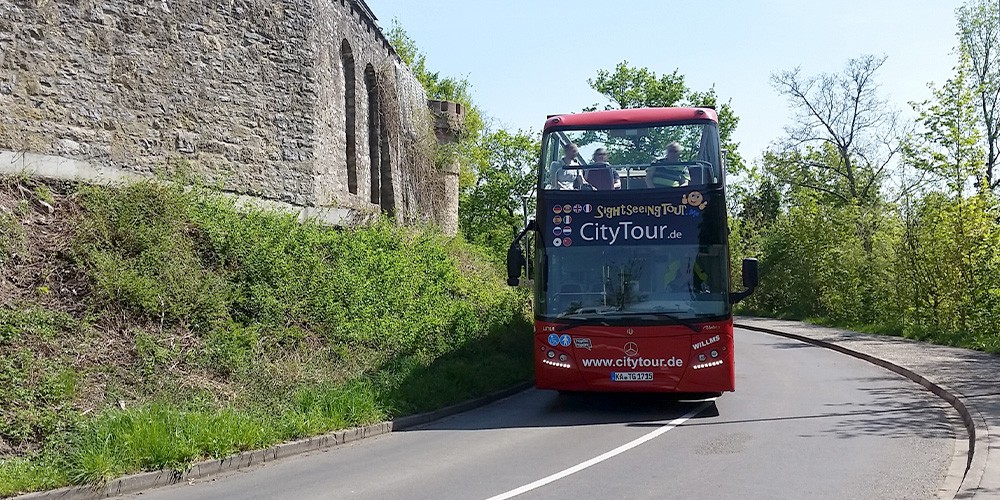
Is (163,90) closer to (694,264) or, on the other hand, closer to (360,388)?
(360,388)

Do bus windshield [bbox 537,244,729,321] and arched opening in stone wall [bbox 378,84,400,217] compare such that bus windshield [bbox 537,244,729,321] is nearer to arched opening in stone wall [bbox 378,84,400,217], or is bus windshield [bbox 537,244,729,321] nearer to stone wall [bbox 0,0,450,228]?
stone wall [bbox 0,0,450,228]

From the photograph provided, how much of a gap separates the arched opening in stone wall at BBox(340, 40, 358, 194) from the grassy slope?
7.06 m

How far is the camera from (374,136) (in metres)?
28.0

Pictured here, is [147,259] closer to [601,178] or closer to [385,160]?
[601,178]

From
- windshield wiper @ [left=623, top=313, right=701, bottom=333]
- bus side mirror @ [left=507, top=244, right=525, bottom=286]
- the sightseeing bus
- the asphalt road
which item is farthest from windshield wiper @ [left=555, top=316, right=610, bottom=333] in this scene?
the asphalt road

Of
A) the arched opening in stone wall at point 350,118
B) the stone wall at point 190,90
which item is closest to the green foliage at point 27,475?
the stone wall at point 190,90

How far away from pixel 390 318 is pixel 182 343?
442 cm

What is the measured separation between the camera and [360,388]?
12.1 m

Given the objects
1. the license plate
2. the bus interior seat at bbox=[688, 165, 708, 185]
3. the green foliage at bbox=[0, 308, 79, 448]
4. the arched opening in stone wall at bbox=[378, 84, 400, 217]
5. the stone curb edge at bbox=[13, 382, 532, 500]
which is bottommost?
the stone curb edge at bbox=[13, 382, 532, 500]

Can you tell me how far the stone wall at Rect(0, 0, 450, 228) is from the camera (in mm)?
16797

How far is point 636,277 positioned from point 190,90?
1186 cm

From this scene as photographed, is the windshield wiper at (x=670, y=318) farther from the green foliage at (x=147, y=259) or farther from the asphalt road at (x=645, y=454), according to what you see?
the green foliage at (x=147, y=259)

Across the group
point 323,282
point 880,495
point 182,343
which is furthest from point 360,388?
point 880,495

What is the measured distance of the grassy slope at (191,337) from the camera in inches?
357
